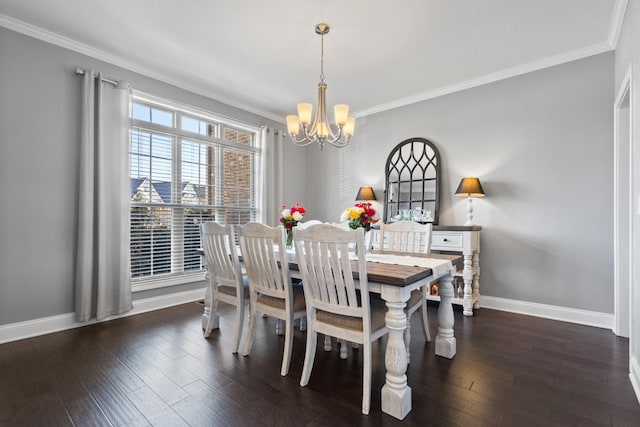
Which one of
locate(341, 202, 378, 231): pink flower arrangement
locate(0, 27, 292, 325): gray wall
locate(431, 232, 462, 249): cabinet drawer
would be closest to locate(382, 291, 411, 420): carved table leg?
locate(341, 202, 378, 231): pink flower arrangement

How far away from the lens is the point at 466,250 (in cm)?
Answer: 326

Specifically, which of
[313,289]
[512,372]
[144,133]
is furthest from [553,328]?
[144,133]

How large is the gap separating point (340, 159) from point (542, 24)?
2.89m

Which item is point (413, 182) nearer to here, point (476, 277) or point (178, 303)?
point (476, 277)

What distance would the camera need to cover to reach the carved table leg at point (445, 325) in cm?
222

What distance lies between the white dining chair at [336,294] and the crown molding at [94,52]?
114 inches

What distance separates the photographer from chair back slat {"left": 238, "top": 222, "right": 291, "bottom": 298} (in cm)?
202

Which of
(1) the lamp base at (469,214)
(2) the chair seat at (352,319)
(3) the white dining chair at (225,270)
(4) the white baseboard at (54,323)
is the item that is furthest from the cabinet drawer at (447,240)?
(4) the white baseboard at (54,323)

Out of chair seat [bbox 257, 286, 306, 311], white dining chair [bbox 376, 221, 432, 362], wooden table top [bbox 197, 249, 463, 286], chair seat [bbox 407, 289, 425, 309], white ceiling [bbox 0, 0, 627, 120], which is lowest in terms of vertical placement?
chair seat [bbox 257, 286, 306, 311]

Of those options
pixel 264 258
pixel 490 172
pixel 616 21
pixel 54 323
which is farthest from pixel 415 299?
pixel 54 323

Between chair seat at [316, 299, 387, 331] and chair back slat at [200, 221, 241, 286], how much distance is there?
0.84 meters

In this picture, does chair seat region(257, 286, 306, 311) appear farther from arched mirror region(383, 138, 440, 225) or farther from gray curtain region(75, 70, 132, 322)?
arched mirror region(383, 138, 440, 225)

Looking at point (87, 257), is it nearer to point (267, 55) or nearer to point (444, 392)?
point (267, 55)

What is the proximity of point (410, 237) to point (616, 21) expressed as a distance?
2399mm
